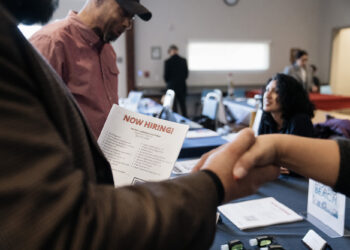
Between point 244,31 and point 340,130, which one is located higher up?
point 244,31

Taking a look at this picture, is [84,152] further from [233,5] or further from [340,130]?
[233,5]

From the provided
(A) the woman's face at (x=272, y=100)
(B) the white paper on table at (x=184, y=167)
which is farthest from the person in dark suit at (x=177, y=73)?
(B) the white paper on table at (x=184, y=167)

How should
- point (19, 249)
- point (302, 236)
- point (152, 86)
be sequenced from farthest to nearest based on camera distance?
point (152, 86) < point (302, 236) < point (19, 249)

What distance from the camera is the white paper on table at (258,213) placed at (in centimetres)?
121

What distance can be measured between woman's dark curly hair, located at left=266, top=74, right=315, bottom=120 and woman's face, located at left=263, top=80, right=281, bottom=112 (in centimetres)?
3

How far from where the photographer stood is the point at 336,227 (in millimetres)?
1138

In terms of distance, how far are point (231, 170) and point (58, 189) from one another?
30cm

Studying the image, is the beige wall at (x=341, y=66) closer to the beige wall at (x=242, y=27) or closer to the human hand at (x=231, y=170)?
the beige wall at (x=242, y=27)

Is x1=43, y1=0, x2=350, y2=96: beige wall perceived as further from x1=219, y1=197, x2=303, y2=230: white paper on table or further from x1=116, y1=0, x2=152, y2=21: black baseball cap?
x1=219, y1=197, x2=303, y2=230: white paper on table

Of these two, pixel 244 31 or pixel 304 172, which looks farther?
A: pixel 244 31

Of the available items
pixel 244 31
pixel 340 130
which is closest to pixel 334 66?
pixel 244 31

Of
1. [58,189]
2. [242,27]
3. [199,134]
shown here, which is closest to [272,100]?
[199,134]

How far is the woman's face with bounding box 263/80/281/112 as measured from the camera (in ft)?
8.02

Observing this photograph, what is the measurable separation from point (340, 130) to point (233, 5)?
20.1ft
